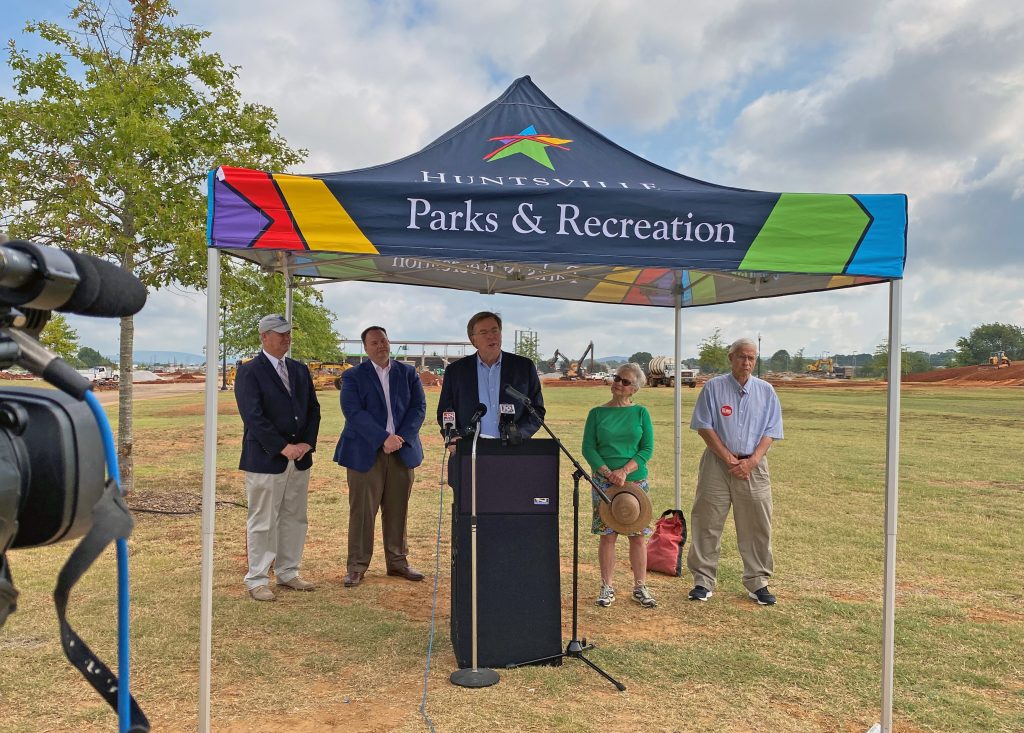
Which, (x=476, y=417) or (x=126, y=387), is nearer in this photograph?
(x=476, y=417)

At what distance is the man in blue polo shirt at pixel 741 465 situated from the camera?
5.27 metres

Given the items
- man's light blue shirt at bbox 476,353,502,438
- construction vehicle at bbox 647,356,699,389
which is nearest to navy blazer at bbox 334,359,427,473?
man's light blue shirt at bbox 476,353,502,438

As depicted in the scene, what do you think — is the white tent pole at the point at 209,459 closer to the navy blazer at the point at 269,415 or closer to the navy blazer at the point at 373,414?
the navy blazer at the point at 269,415

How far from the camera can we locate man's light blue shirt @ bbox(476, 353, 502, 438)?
4.71m

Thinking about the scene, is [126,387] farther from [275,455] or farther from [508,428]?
[508,428]

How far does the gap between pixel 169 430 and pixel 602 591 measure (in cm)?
1722

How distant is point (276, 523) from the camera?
527cm

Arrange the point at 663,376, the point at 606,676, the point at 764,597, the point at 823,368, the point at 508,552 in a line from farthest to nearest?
the point at 823,368 → the point at 663,376 → the point at 764,597 → the point at 508,552 → the point at 606,676

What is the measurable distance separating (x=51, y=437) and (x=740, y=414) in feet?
15.5

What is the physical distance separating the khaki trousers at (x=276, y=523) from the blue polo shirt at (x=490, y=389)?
1458 mm

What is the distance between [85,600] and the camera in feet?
16.7

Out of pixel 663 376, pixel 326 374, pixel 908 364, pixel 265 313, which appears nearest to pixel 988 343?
pixel 908 364

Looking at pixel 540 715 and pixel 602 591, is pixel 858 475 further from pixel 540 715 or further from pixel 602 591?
pixel 540 715

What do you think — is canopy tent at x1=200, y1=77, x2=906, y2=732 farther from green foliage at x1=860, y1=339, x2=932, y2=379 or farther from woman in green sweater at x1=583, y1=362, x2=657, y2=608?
green foliage at x1=860, y1=339, x2=932, y2=379
